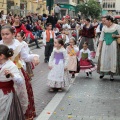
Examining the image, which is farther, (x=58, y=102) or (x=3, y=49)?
(x=58, y=102)

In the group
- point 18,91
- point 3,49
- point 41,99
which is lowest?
point 41,99

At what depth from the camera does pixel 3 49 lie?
542cm

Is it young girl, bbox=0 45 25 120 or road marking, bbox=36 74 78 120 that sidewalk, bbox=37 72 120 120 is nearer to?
road marking, bbox=36 74 78 120

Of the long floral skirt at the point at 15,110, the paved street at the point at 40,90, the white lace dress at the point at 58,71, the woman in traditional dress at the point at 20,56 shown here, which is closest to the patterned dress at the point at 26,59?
the woman in traditional dress at the point at 20,56

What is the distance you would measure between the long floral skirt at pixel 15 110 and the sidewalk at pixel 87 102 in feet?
5.62

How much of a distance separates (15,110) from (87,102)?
337 cm

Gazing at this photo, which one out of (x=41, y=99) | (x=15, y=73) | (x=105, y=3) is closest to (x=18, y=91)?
(x=15, y=73)

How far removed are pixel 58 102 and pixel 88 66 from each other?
3.97 meters

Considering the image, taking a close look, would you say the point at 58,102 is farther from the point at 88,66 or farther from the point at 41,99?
the point at 88,66

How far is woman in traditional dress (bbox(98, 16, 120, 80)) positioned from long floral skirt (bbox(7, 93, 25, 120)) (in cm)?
637

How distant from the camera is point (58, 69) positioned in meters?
10.3

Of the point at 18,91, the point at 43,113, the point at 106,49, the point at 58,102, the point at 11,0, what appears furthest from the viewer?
the point at 11,0

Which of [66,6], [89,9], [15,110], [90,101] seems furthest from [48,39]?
[89,9]

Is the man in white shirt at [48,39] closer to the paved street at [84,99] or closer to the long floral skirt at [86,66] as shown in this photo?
the long floral skirt at [86,66]
